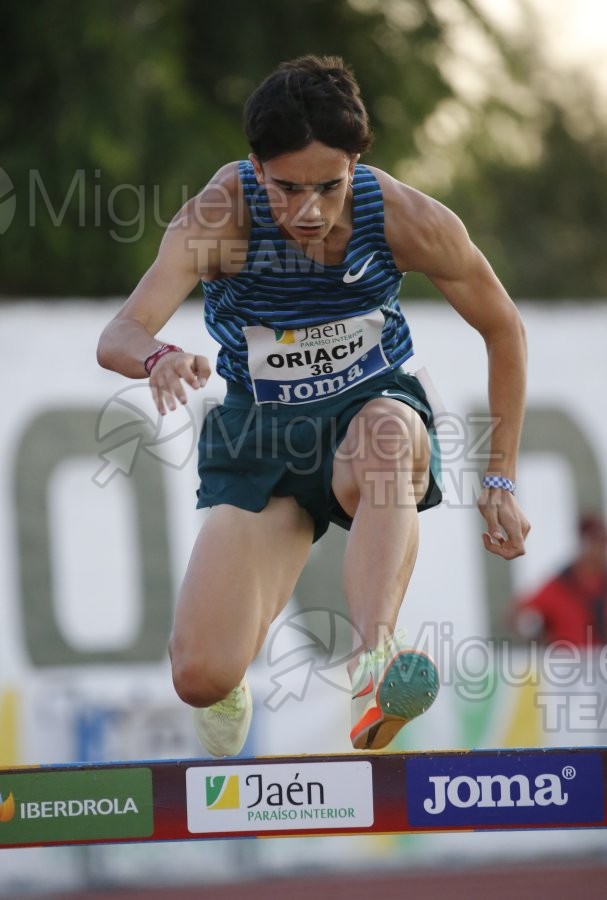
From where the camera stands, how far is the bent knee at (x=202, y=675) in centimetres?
356

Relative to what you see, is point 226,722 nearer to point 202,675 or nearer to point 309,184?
point 202,675

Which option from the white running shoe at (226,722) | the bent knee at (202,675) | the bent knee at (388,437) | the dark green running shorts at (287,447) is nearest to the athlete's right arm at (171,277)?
the dark green running shorts at (287,447)

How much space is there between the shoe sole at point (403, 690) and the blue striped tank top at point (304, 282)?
84 centimetres

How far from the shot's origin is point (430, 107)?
10281mm

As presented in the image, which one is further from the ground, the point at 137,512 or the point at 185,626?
the point at 137,512

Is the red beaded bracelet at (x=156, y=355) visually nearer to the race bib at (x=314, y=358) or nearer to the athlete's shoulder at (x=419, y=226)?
the race bib at (x=314, y=358)

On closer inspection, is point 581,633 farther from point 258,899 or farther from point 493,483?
point 493,483

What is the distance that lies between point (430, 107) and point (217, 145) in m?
1.75

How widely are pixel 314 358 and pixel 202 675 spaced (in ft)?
2.80

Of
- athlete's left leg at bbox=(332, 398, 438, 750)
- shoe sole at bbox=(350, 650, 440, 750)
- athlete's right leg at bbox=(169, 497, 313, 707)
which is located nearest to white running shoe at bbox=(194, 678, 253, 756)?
athlete's right leg at bbox=(169, 497, 313, 707)

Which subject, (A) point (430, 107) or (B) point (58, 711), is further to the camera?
(A) point (430, 107)

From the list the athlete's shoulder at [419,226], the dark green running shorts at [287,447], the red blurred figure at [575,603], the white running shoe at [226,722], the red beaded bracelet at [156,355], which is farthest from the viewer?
the red blurred figure at [575,603]

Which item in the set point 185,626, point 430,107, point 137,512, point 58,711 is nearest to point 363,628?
point 185,626

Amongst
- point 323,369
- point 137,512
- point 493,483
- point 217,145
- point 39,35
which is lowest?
point 493,483
